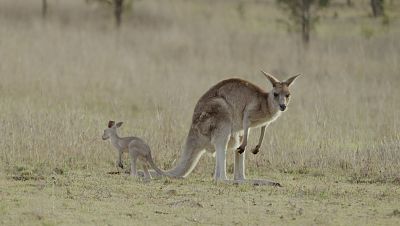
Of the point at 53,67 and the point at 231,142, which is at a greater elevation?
the point at 53,67

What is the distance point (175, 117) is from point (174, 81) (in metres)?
4.72

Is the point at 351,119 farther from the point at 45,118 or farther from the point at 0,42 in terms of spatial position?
the point at 0,42

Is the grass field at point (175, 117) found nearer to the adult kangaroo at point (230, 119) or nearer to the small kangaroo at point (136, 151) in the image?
the small kangaroo at point (136, 151)

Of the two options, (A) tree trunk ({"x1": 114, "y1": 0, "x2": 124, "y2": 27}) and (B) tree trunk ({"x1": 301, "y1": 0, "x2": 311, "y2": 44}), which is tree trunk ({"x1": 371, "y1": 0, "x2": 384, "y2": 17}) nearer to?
(B) tree trunk ({"x1": 301, "y1": 0, "x2": 311, "y2": 44})

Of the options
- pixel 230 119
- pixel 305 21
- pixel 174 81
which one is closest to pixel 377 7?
pixel 305 21

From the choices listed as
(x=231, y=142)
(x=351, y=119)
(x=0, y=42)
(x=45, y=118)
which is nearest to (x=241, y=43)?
(x=0, y=42)

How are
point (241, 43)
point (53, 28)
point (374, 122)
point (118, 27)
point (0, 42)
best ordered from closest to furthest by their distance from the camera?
point (374, 122) < point (0, 42) < point (53, 28) < point (241, 43) < point (118, 27)

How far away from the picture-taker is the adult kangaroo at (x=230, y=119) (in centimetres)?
881

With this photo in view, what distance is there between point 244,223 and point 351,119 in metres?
7.64

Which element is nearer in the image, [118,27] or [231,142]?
[231,142]

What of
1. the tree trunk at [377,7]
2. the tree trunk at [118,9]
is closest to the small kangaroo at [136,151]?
the tree trunk at [118,9]

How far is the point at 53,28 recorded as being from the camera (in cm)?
2222

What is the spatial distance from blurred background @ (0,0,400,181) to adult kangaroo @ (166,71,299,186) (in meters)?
0.92

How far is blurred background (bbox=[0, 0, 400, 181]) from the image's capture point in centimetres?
1027
